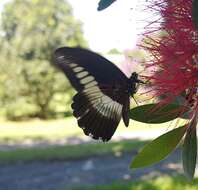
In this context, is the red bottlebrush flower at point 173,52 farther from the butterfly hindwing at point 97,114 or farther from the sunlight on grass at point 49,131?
the sunlight on grass at point 49,131

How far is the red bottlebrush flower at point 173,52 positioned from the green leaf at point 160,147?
0.19ft

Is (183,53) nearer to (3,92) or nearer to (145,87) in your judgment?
(145,87)

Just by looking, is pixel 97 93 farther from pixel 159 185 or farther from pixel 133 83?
pixel 159 185

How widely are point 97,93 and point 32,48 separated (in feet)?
48.0

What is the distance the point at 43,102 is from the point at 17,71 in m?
1.31

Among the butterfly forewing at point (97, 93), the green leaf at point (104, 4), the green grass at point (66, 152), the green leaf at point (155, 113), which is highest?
the green leaf at point (104, 4)

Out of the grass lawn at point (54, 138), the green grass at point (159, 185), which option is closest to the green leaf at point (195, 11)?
the green grass at point (159, 185)

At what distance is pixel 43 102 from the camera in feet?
52.3

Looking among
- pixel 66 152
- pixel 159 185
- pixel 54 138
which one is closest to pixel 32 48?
pixel 54 138

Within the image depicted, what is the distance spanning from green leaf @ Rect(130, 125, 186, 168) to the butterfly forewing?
0.10 metres

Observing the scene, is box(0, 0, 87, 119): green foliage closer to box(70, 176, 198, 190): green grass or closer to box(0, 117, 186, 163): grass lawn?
box(0, 117, 186, 163): grass lawn

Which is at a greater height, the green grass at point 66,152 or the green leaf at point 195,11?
the green leaf at point 195,11

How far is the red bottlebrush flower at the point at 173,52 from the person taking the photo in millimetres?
853

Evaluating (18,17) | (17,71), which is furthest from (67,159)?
(18,17)
